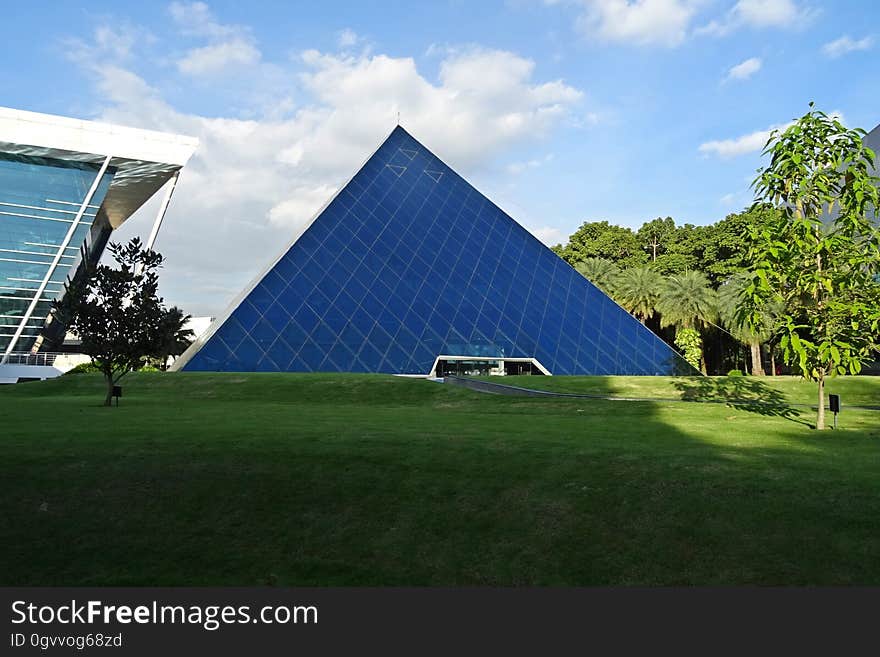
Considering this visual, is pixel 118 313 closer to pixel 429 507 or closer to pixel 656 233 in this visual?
pixel 429 507

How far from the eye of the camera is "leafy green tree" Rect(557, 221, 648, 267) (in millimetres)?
75812

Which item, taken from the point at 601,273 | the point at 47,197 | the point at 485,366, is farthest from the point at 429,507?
the point at 601,273

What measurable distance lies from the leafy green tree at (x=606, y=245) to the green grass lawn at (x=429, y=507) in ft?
210

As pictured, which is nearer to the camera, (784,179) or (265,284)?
(784,179)

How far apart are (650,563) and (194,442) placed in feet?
26.0

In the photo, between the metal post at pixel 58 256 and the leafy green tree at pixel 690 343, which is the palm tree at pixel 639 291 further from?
the metal post at pixel 58 256

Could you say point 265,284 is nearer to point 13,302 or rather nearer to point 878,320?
point 13,302

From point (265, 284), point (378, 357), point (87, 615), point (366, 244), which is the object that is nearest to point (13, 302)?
point (265, 284)

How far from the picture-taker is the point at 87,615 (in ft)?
20.2

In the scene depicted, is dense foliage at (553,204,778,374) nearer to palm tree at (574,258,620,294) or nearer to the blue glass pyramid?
palm tree at (574,258,620,294)

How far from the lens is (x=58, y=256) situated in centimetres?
4622

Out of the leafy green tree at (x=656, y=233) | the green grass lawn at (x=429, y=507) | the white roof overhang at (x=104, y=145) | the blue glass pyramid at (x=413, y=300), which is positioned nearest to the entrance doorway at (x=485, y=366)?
the blue glass pyramid at (x=413, y=300)

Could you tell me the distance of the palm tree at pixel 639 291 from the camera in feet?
194

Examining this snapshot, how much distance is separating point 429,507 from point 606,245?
7108cm
